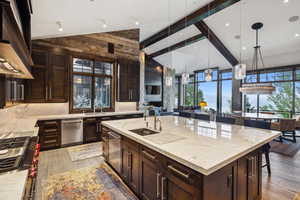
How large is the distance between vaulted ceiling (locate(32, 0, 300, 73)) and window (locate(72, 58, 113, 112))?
1085mm

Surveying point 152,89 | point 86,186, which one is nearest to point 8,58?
point 86,186

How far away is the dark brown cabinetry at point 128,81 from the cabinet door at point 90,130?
4.36ft

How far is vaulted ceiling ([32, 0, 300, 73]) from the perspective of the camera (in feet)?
10.2

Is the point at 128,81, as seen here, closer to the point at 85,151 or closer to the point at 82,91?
the point at 82,91

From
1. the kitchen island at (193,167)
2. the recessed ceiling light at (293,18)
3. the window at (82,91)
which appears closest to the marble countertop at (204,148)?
the kitchen island at (193,167)

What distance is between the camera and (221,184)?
4.44ft

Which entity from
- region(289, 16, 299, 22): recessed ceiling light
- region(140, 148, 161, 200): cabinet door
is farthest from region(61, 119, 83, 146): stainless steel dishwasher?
region(289, 16, 299, 22): recessed ceiling light

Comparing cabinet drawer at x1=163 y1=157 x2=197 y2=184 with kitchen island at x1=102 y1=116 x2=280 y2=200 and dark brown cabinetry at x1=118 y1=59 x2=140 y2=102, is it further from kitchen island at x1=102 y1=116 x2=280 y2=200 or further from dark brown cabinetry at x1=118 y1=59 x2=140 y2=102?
dark brown cabinetry at x1=118 y1=59 x2=140 y2=102

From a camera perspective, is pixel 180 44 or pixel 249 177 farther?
pixel 180 44

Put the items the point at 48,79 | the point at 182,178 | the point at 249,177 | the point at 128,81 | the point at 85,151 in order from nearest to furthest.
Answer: the point at 182,178 → the point at 249,177 → the point at 85,151 → the point at 48,79 → the point at 128,81

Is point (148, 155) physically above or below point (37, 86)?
below

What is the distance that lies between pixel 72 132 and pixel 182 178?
3.90 metres

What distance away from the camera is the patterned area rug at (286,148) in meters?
3.95

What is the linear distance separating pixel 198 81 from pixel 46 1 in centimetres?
935
